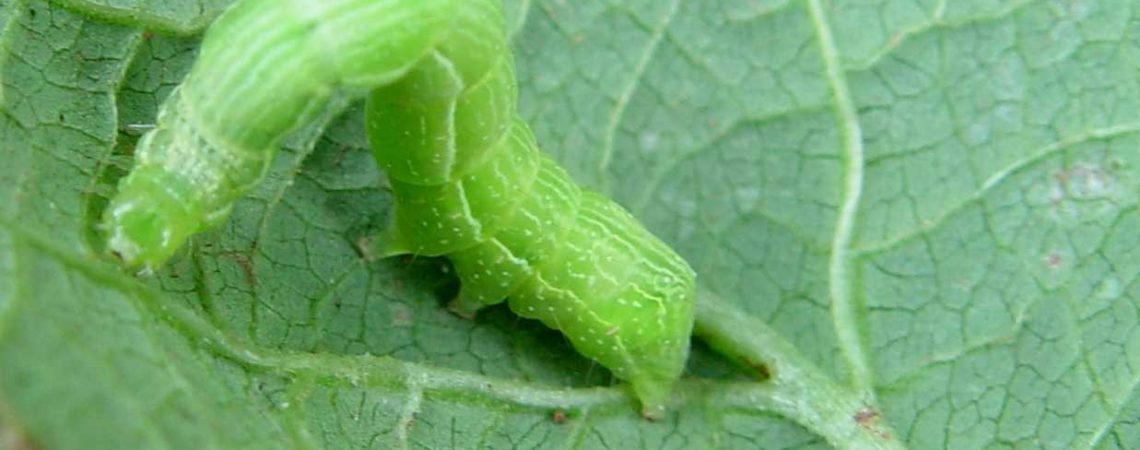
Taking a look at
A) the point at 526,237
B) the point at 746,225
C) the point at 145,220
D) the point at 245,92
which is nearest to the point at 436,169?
the point at 526,237

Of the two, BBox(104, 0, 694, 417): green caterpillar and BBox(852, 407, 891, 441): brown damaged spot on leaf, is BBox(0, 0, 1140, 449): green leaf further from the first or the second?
BBox(104, 0, 694, 417): green caterpillar

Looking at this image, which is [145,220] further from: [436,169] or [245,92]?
[436,169]

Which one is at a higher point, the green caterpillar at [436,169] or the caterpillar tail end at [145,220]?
the green caterpillar at [436,169]

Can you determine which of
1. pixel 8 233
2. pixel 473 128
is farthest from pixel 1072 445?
pixel 8 233

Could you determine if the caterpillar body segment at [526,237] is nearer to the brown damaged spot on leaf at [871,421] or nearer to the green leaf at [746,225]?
the green leaf at [746,225]

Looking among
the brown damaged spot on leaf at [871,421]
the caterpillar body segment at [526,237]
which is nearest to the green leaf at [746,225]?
the brown damaged spot on leaf at [871,421]

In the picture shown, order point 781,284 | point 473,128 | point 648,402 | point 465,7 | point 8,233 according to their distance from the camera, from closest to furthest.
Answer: point 8,233 → point 465,7 → point 473,128 → point 648,402 → point 781,284

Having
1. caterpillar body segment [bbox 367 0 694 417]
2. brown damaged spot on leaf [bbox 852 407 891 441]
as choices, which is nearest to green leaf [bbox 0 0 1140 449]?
brown damaged spot on leaf [bbox 852 407 891 441]

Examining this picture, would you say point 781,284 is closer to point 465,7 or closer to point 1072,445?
point 1072,445
